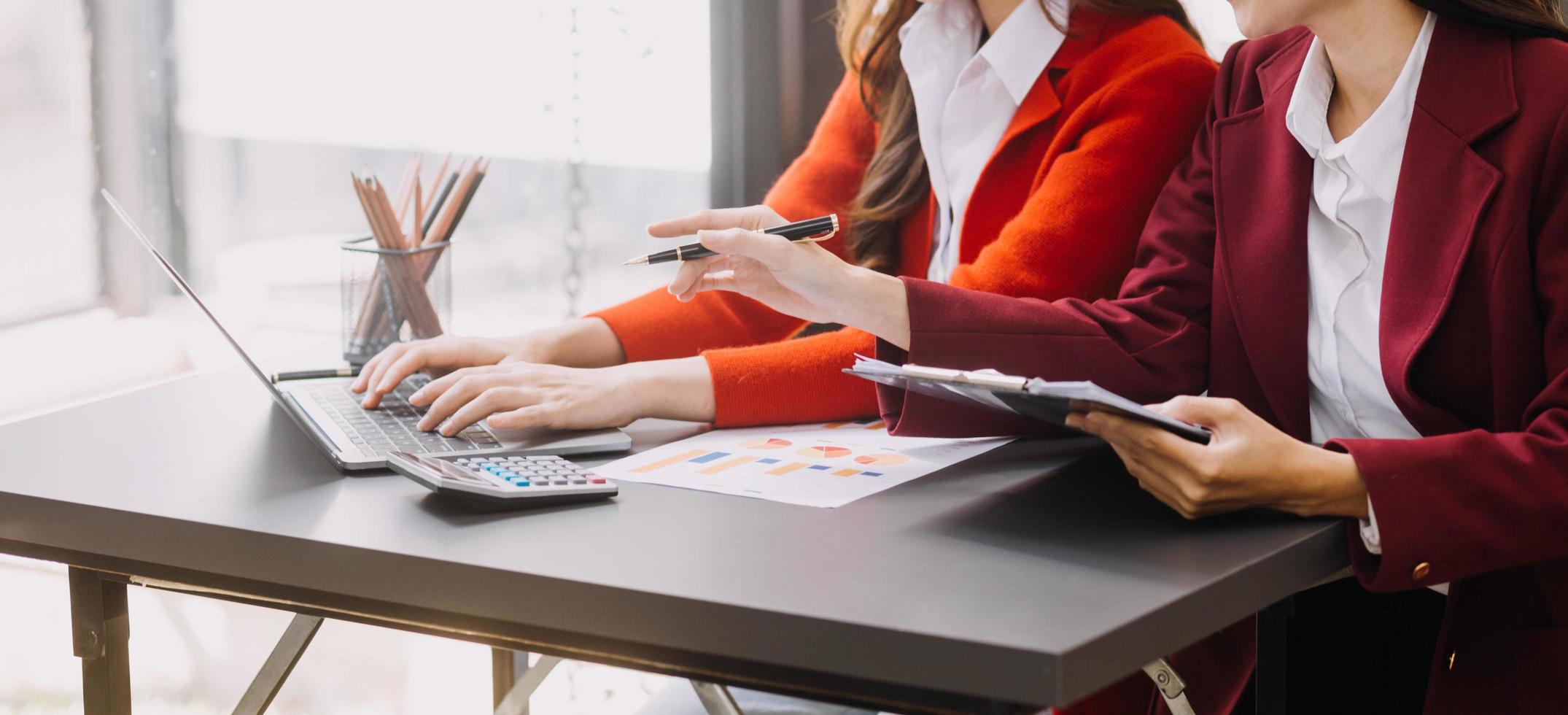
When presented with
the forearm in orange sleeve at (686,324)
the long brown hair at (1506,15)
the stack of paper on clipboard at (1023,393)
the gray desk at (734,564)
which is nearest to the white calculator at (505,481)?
the gray desk at (734,564)

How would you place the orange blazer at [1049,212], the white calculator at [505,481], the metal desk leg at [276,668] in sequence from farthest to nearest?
the orange blazer at [1049,212], the metal desk leg at [276,668], the white calculator at [505,481]

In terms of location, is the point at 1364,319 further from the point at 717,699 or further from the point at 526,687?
the point at 526,687

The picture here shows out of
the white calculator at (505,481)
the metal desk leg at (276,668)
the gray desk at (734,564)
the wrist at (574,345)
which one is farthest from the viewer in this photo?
the wrist at (574,345)

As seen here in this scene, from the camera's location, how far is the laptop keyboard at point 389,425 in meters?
1.13

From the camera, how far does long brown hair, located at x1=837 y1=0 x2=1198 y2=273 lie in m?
1.63

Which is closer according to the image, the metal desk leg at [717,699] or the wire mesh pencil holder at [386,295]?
the metal desk leg at [717,699]

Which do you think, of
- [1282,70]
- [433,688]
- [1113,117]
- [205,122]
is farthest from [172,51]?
[1282,70]

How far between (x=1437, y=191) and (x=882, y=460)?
0.50 meters

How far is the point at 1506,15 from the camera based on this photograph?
1099 mm

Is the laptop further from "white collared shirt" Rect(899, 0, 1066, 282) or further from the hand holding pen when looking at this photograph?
"white collared shirt" Rect(899, 0, 1066, 282)

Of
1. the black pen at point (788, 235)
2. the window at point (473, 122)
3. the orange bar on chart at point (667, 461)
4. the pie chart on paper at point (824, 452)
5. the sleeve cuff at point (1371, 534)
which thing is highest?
the window at point (473, 122)

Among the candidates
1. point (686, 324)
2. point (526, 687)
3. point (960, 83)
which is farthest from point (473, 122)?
point (526, 687)

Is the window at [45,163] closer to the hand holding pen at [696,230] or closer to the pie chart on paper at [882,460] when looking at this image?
the hand holding pen at [696,230]

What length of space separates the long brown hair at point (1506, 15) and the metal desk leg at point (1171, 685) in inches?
23.7
